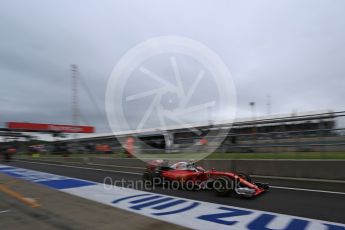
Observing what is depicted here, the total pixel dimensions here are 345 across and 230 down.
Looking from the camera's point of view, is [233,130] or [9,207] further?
[233,130]

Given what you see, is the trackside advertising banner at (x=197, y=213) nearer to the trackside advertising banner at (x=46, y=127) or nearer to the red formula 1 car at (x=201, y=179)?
the red formula 1 car at (x=201, y=179)

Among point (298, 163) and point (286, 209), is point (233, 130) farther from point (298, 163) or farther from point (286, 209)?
point (286, 209)

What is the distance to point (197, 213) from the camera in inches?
272

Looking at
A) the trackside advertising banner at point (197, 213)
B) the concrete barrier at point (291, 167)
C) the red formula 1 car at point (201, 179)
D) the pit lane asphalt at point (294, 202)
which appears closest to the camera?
the trackside advertising banner at point (197, 213)

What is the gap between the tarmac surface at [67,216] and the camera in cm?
586

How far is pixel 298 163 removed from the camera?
10539mm

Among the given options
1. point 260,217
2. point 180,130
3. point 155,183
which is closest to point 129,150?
point 180,130

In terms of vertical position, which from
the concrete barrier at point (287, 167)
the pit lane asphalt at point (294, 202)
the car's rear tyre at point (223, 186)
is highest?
the concrete barrier at point (287, 167)

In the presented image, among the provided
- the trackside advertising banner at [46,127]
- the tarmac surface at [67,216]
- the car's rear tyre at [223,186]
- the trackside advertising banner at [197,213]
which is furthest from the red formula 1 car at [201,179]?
the trackside advertising banner at [46,127]

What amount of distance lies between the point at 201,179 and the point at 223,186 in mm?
1302

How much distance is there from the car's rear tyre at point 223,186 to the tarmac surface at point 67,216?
275 cm

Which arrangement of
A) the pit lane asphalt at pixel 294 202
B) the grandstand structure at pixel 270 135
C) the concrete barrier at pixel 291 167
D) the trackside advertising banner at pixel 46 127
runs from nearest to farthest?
the pit lane asphalt at pixel 294 202 → the concrete barrier at pixel 291 167 → the grandstand structure at pixel 270 135 → the trackside advertising banner at pixel 46 127

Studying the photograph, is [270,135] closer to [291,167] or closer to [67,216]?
[291,167]

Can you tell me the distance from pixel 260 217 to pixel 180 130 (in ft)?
33.6
